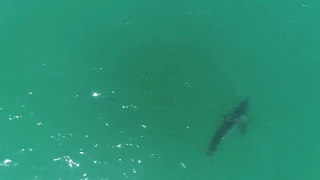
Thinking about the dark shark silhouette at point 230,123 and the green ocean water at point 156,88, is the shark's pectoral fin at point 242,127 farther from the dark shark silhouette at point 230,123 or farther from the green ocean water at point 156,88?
the green ocean water at point 156,88

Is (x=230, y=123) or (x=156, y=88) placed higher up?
(x=156, y=88)

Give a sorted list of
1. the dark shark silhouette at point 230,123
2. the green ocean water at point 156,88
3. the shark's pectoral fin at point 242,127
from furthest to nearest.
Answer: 1. the shark's pectoral fin at point 242,127
2. the dark shark silhouette at point 230,123
3. the green ocean water at point 156,88

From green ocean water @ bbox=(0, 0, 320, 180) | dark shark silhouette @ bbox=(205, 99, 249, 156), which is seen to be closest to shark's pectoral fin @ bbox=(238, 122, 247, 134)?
dark shark silhouette @ bbox=(205, 99, 249, 156)

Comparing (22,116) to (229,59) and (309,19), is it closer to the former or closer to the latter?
(229,59)

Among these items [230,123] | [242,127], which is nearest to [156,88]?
[230,123]

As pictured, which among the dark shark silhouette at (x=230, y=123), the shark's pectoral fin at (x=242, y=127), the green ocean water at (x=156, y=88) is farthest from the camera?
the shark's pectoral fin at (x=242, y=127)

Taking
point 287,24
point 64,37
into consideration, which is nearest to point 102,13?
point 64,37

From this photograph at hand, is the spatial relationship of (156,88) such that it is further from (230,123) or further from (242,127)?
(242,127)

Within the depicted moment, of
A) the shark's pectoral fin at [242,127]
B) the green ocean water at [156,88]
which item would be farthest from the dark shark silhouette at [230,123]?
the green ocean water at [156,88]
